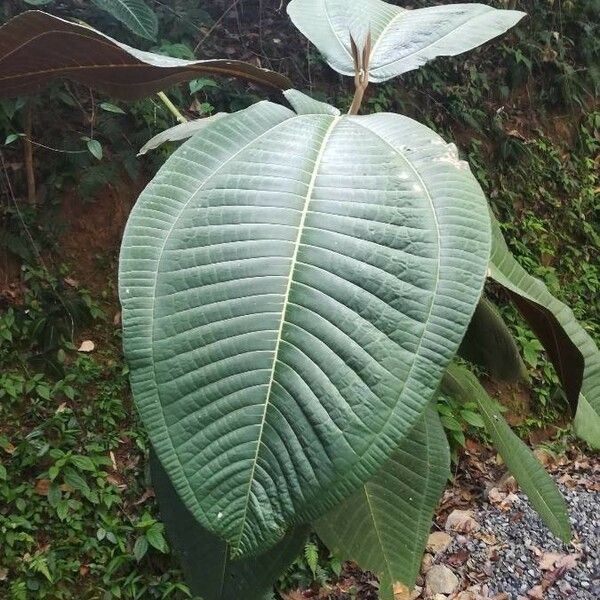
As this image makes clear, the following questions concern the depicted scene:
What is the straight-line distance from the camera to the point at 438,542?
2270mm

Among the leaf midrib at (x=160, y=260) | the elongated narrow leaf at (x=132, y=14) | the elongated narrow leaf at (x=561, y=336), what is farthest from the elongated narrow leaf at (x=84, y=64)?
the elongated narrow leaf at (x=132, y=14)

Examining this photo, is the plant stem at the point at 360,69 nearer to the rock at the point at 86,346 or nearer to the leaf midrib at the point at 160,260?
the leaf midrib at the point at 160,260

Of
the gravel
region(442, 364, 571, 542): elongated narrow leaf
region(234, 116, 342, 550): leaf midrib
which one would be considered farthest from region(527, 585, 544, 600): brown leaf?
region(234, 116, 342, 550): leaf midrib

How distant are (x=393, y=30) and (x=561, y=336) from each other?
16.8 inches

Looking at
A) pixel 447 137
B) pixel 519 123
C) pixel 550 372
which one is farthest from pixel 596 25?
pixel 550 372

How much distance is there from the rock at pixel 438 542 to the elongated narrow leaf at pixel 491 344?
62.3 inches

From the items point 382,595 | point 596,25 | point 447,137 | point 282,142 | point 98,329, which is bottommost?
point 98,329

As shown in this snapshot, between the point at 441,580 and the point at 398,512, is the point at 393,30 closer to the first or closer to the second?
the point at 398,512

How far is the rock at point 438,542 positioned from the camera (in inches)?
88.5

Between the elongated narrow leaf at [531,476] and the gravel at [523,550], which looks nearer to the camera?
the elongated narrow leaf at [531,476]

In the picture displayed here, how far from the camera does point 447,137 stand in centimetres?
307

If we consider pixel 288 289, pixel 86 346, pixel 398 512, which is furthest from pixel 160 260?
pixel 86 346

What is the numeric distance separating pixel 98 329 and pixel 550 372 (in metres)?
1.91

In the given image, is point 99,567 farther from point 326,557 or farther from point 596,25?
point 596,25
